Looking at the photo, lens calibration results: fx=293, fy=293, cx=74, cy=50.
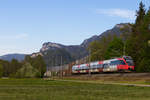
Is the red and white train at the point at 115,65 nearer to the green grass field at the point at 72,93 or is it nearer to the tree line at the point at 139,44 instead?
the tree line at the point at 139,44

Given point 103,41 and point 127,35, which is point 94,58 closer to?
point 103,41

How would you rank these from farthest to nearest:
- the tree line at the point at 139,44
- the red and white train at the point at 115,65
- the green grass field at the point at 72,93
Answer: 1. the tree line at the point at 139,44
2. the red and white train at the point at 115,65
3. the green grass field at the point at 72,93

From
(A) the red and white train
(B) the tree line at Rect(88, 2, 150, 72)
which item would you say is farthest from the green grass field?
(B) the tree line at Rect(88, 2, 150, 72)

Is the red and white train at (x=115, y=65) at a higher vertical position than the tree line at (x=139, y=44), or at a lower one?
lower

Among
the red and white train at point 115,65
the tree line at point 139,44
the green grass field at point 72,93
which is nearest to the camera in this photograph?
the green grass field at point 72,93

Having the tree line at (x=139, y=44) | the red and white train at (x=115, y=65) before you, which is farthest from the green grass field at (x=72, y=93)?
the tree line at (x=139, y=44)

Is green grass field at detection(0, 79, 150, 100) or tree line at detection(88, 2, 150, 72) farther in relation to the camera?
tree line at detection(88, 2, 150, 72)

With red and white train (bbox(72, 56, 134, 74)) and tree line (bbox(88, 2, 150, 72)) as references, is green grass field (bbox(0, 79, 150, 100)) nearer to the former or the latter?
red and white train (bbox(72, 56, 134, 74))

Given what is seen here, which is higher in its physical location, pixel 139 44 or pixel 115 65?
pixel 139 44

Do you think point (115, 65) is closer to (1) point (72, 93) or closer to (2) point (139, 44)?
(2) point (139, 44)

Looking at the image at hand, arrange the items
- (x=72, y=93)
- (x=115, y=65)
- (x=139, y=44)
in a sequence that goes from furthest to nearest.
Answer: (x=139, y=44), (x=115, y=65), (x=72, y=93)

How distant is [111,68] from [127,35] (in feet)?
144

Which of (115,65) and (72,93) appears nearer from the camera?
(72,93)

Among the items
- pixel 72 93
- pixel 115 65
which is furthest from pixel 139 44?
pixel 72 93
